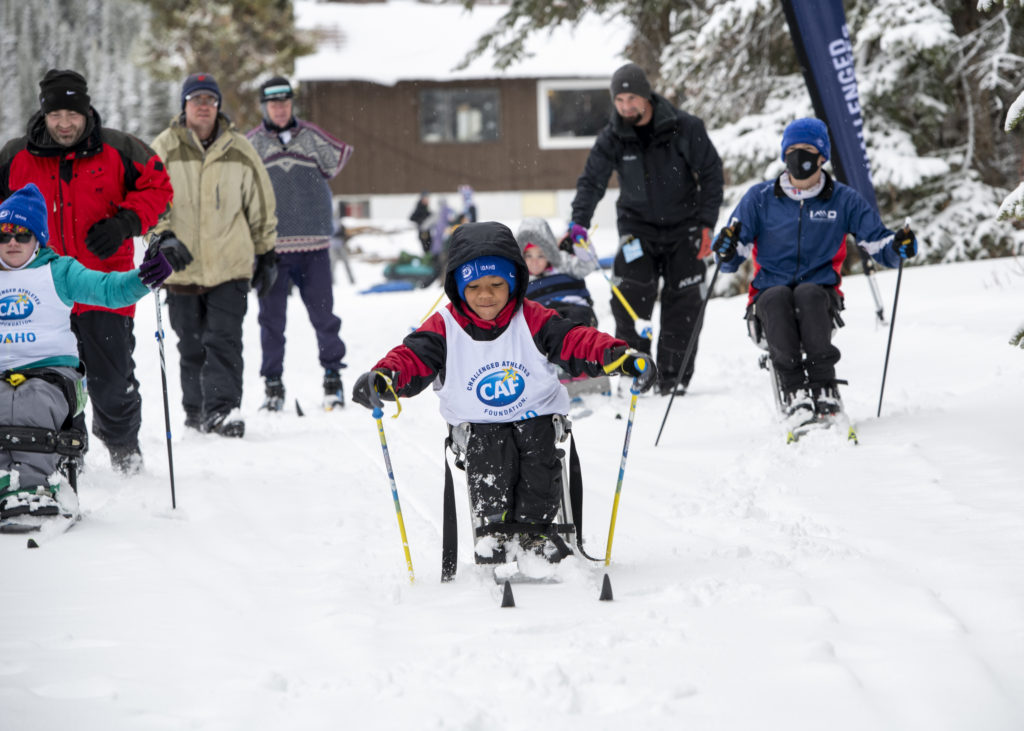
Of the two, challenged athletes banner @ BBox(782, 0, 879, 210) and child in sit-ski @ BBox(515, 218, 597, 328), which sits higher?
challenged athletes banner @ BBox(782, 0, 879, 210)

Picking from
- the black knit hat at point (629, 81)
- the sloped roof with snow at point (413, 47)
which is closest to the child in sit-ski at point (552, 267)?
the black knit hat at point (629, 81)

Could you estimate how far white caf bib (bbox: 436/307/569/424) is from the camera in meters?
3.95

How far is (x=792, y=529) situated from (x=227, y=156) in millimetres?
4491

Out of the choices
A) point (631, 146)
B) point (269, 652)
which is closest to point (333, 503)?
point (269, 652)

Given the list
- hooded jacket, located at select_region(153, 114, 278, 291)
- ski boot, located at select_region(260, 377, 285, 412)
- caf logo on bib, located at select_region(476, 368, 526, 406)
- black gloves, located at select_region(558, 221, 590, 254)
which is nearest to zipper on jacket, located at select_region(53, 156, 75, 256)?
hooded jacket, located at select_region(153, 114, 278, 291)

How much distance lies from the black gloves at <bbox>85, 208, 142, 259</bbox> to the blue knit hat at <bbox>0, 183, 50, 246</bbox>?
61cm

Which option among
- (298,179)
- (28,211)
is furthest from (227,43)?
(28,211)

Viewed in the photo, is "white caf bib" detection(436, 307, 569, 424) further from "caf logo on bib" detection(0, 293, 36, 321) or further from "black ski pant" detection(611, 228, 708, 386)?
"black ski pant" detection(611, 228, 708, 386)

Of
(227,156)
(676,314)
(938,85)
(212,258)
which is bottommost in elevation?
(676,314)

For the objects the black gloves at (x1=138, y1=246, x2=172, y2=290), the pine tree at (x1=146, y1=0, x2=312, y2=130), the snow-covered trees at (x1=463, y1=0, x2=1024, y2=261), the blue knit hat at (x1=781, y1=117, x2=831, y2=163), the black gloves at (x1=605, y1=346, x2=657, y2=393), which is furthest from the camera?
the pine tree at (x1=146, y1=0, x2=312, y2=130)

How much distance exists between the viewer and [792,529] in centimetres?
420

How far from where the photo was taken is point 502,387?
3955 mm

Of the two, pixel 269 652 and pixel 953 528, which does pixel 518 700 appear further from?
pixel 953 528

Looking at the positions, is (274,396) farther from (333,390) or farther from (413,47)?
(413,47)
